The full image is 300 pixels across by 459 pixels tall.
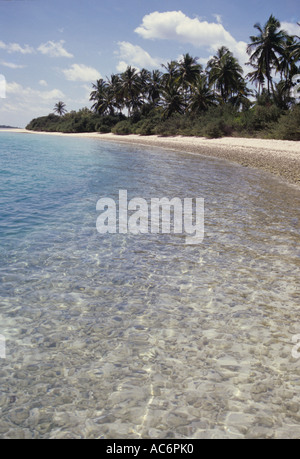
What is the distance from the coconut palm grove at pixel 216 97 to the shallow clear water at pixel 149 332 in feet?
79.3

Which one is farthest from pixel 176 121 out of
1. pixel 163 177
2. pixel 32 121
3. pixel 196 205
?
pixel 32 121

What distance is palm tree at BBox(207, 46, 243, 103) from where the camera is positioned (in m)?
41.5

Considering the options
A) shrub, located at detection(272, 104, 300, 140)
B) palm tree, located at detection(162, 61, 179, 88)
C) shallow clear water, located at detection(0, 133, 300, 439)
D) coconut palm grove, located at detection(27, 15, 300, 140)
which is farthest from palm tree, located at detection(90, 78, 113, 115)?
shallow clear water, located at detection(0, 133, 300, 439)

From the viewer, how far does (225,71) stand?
136 feet

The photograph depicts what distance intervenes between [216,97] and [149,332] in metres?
47.9

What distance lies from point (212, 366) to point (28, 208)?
7.56 metres

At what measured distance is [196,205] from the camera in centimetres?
942

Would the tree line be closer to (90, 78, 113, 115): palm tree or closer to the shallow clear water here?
(90, 78, 113, 115): palm tree

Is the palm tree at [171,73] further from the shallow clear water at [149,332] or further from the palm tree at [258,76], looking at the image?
the shallow clear water at [149,332]

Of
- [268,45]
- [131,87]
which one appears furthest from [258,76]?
[131,87]

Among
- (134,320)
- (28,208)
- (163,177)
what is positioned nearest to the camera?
(134,320)
